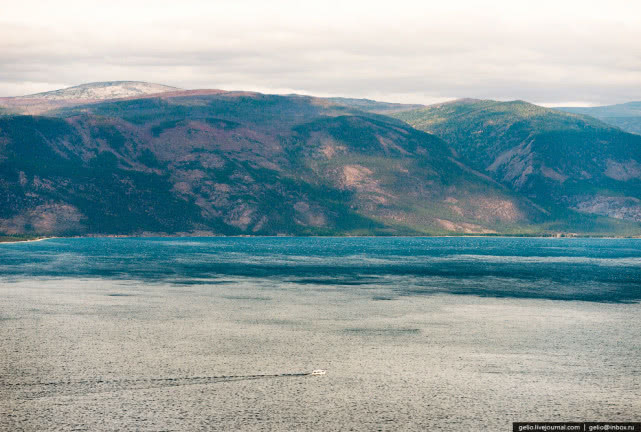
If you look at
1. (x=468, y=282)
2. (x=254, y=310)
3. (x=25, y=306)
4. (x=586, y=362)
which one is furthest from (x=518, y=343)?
(x=468, y=282)

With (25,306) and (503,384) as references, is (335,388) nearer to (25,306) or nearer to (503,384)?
(503,384)

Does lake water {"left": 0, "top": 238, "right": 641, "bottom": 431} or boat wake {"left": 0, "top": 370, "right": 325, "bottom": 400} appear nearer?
lake water {"left": 0, "top": 238, "right": 641, "bottom": 431}

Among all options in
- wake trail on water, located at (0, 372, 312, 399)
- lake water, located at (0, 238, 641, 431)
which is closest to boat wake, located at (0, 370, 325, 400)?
wake trail on water, located at (0, 372, 312, 399)

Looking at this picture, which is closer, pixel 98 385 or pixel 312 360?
pixel 98 385

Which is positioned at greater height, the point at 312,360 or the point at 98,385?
the point at 98,385

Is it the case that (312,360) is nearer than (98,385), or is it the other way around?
(98,385)

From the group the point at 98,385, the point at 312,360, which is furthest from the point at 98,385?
the point at 312,360

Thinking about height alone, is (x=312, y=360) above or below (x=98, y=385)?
below

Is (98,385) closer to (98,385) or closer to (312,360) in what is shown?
(98,385)

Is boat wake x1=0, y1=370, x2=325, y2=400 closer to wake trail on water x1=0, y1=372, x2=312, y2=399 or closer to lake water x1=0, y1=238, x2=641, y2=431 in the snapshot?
wake trail on water x1=0, y1=372, x2=312, y2=399

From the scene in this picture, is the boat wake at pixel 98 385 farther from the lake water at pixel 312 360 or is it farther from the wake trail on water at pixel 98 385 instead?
the lake water at pixel 312 360
